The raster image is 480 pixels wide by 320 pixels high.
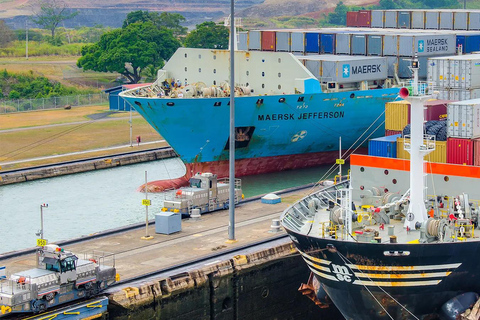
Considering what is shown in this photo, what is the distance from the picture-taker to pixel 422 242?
31.1m

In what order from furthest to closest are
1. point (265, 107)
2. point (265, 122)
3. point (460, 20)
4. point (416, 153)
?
point (460, 20) < point (265, 122) < point (265, 107) < point (416, 153)

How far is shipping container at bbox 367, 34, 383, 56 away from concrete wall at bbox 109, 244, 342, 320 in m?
30.4

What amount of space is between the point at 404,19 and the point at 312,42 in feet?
45.0

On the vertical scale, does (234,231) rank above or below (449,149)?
below

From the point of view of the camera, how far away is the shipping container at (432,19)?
76844 mm

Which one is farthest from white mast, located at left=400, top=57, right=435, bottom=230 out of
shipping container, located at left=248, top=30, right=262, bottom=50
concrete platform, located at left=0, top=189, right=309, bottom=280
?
shipping container, located at left=248, top=30, right=262, bottom=50

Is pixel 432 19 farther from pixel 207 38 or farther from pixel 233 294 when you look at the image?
pixel 233 294

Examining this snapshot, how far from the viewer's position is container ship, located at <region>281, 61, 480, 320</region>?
30.5 metres

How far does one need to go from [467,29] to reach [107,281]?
51.4 metres

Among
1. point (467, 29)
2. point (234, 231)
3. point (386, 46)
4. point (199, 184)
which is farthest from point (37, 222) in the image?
point (467, 29)

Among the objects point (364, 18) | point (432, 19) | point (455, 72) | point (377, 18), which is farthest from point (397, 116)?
point (364, 18)

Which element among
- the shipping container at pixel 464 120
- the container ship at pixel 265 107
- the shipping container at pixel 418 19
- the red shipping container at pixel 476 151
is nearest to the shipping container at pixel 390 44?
the container ship at pixel 265 107

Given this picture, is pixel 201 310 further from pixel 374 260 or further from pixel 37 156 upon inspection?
pixel 37 156

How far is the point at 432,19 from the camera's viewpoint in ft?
253
